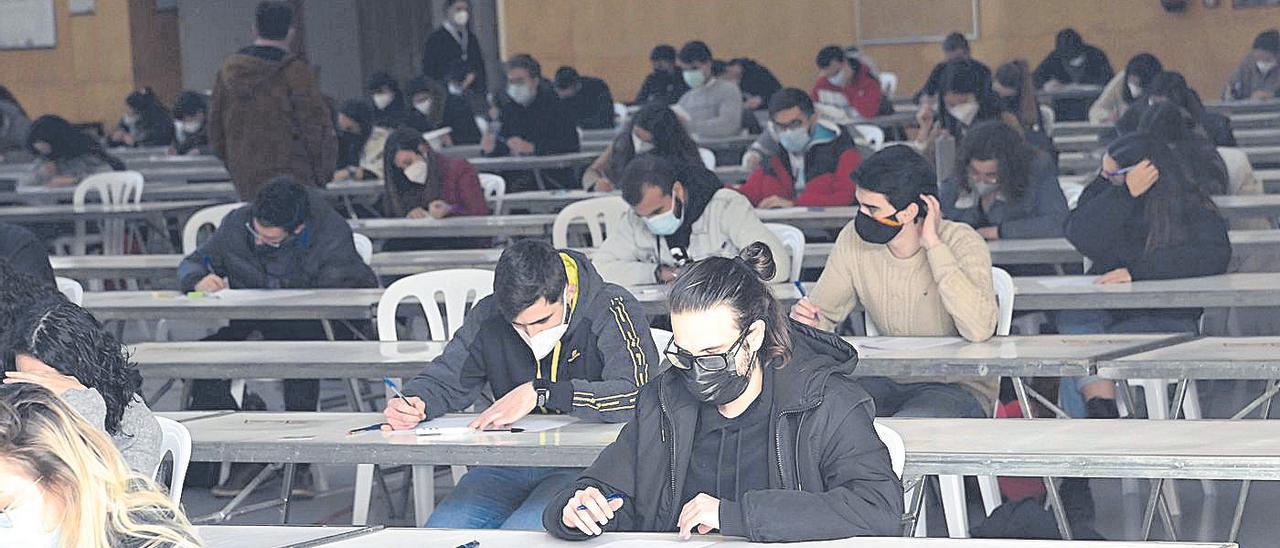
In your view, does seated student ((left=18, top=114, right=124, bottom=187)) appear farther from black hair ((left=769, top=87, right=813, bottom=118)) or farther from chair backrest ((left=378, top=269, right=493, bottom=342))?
chair backrest ((left=378, top=269, right=493, bottom=342))

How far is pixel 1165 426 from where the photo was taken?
3.42 m

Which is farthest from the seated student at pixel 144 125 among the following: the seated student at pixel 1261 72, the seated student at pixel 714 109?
the seated student at pixel 1261 72

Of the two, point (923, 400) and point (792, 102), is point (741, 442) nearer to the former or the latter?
point (923, 400)

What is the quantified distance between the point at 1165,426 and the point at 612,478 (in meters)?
1.07

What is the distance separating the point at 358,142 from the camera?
1186 cm

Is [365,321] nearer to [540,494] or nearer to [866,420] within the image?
[540,494]

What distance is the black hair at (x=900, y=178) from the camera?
179 inches

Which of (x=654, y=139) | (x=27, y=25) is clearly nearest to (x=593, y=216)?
(x=654, y=139)

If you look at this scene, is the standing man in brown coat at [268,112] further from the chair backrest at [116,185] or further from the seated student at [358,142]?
the seated student at [358,142]

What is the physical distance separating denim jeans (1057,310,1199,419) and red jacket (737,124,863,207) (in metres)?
2.10

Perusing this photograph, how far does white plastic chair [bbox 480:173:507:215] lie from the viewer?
30.6ft

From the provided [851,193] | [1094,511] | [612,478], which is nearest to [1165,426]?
[612,478]

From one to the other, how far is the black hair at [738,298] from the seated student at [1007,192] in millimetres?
3494

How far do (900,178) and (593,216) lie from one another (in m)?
2.94
